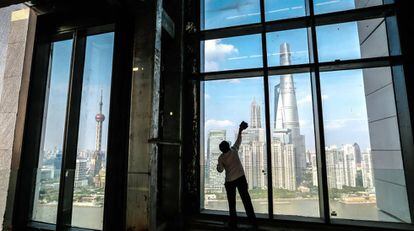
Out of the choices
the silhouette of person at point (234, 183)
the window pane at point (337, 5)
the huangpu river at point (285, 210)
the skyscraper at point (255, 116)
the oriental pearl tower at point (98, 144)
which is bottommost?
the huangpu river at point (285, 210)

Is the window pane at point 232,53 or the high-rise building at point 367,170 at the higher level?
the window pane at point 232,53

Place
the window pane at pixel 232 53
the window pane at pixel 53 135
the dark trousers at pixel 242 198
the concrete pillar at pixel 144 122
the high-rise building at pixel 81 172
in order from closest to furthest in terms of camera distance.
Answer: the concrete pillar at pixel 144 122
the dark trousers at pixel 242 198
the high-rise building at pixel 81 172
the window pane at pixel 53 135
the window pane at pixel 232 53

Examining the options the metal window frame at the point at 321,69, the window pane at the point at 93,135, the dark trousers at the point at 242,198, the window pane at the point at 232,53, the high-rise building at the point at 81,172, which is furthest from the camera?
the window pane at the point at 232,53

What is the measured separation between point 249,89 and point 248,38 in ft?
2.79

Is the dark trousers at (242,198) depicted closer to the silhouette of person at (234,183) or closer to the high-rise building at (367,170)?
the silhouette of person at (234,183)

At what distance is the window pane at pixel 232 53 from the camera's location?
3.88 meters

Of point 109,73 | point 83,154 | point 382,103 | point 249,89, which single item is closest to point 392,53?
point 382,103

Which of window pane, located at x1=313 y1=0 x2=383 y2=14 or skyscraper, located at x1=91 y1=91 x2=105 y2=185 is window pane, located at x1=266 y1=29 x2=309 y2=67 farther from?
skyscraper, located at x1=91 y1=91 x2=105 y2=185

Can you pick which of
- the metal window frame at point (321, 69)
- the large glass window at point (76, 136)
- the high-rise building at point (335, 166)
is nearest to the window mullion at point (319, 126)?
the metal window frame at point (321, 69)

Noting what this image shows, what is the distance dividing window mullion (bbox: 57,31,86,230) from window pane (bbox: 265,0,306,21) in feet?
9.93

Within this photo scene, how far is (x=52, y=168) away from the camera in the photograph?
3693 mm

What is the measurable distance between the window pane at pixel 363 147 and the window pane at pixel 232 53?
3.56 feet

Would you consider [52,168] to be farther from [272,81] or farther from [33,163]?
[272,81]

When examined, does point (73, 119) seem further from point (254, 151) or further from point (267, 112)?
point (267, 112)
